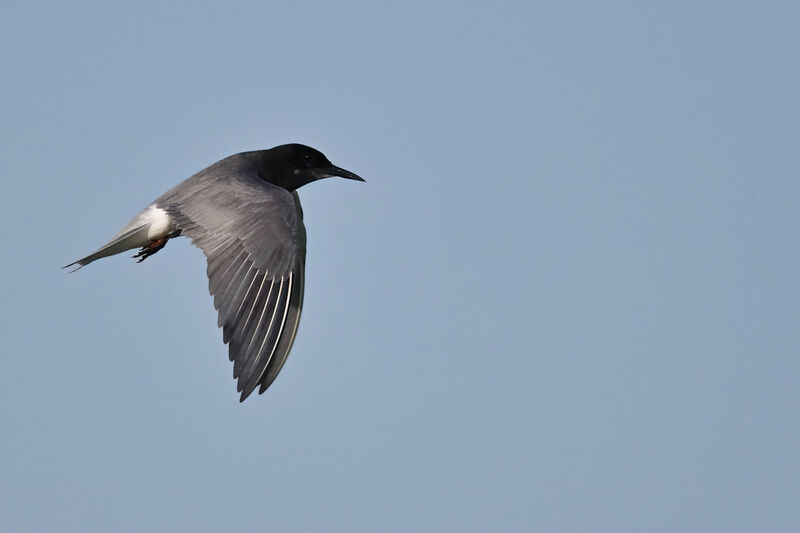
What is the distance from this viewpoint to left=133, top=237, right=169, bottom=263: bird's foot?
14.0 metres

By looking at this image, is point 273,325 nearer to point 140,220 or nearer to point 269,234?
point 269,234

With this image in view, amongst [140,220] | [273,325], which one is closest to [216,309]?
[273,325]

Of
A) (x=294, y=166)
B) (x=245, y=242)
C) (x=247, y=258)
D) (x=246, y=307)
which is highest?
(x=294, y=166)

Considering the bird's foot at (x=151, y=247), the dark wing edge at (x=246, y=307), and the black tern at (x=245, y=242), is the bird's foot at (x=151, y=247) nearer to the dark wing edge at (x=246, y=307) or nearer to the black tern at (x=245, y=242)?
the black tern at (x=245, y=242)

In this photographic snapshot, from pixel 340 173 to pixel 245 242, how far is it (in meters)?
3.80

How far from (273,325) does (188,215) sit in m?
2.06

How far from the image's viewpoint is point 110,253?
45.8ft

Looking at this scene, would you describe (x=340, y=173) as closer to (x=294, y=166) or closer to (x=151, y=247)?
(x=294, y=166)

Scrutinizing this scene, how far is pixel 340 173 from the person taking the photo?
1580 centimetres

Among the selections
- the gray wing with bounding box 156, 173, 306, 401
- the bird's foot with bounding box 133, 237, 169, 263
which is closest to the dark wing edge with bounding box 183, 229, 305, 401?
the gray wing with bounding box 156, 173, 306, 401

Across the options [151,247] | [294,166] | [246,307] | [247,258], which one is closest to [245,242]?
[247,258]

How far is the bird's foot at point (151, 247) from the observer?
14.0 meters

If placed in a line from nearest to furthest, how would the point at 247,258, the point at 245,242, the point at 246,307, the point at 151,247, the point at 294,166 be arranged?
the point at 246,307
the point at 247,258
the point at 245,242
the point at 151,247
the point at 294,166

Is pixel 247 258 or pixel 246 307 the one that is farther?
pixel 247 258
